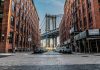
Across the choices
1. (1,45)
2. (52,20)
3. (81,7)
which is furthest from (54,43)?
(1,45)

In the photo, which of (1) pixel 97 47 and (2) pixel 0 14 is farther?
(2) pixel 0 14

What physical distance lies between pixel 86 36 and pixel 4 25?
19.5m

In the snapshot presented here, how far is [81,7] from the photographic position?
50.6 meters

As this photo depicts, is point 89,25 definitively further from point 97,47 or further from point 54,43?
point 54,43

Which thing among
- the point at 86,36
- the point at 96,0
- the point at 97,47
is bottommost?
the point at 97,47

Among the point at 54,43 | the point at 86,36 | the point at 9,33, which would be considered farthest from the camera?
the point at 54,43

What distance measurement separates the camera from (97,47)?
3812cm

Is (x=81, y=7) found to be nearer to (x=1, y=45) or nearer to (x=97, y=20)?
(x=97, y=20)

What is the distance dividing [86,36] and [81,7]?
1577 cm

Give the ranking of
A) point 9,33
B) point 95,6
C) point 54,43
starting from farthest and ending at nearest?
point 54,43
point 9,33
point 95,6

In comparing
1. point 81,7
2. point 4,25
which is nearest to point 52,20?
point 81,7

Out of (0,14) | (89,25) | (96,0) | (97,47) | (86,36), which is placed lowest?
(97,47)

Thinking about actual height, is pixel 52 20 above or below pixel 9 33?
above

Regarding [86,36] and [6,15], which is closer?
[86,36]
